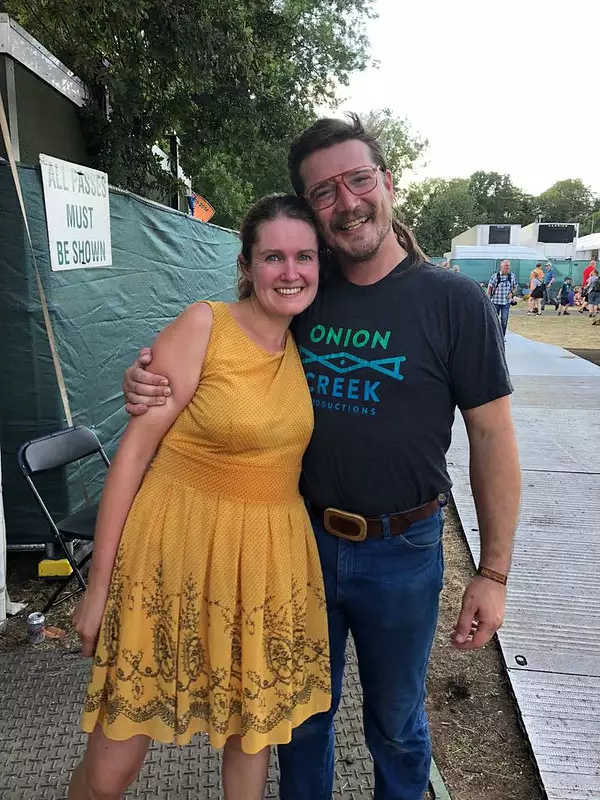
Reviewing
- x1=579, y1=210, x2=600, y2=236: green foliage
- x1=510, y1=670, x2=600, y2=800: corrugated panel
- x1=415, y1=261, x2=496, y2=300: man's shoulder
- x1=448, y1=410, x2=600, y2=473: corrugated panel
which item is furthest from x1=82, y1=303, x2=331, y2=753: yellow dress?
x1=579, y1=210, x2=600, y2=236: green foliage

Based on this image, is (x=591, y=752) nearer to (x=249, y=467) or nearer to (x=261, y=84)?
(x=249, y=467)

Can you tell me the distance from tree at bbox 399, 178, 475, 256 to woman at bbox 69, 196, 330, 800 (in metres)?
59.4

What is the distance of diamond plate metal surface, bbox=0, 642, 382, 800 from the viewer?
2.16m

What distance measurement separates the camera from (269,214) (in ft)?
5.34

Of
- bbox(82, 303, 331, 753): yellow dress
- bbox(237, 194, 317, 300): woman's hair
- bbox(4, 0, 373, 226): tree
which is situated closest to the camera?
bbox(82, 303, 331, 753): yellow dress

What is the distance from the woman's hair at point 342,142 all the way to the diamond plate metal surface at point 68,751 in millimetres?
1824

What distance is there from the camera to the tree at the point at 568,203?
270ft

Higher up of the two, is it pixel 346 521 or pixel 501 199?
pixel 501 199

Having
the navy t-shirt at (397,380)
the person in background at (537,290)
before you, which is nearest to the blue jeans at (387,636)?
the navy t-shirt at (397,380)

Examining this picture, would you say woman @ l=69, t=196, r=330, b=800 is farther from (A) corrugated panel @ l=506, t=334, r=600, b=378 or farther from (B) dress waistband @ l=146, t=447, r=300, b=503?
(A) corrugated panel @ l=506, t=334, r=600, b=378

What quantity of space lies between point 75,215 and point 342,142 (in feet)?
7.94

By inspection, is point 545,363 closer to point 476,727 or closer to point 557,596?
point 557,596

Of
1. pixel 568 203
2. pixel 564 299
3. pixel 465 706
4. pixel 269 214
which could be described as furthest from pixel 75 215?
pixel 568 203

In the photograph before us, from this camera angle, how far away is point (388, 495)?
164 centimetres
